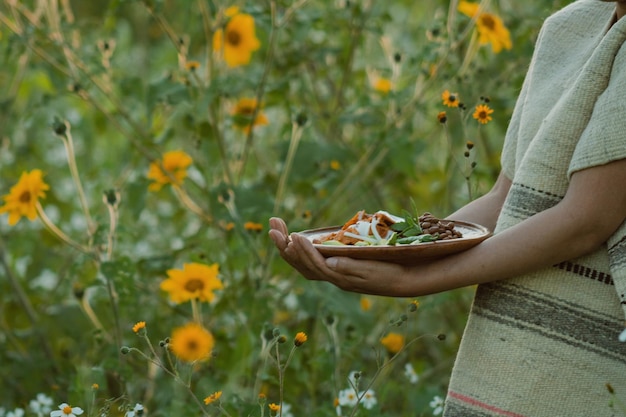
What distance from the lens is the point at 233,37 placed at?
2398mm

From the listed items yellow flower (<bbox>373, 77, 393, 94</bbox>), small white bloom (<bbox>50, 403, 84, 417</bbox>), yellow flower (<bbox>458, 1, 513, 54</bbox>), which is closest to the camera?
small white bloom (<bbox>50, 403, 84, 417</bbox>)

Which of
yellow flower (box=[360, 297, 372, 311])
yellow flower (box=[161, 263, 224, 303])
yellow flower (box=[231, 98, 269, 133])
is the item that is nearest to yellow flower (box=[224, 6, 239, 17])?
yellow flower (box=[231, 98, 269, 133])

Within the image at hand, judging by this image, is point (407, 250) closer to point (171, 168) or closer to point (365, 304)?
point (171, 168)

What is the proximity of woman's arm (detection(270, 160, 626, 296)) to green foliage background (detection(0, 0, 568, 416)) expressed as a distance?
1.59 feet

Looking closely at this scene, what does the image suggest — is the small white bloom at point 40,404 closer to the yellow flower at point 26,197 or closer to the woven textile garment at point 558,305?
the yellow flower at point 26,197

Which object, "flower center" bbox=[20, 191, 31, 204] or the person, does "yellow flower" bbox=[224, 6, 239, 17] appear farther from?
the person

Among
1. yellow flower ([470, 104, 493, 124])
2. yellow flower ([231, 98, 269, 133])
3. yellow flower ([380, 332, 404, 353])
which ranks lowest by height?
yellow flower ([380, 332, 404, 353])

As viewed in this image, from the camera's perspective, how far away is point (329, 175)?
224cm

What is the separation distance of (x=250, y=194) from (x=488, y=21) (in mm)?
641

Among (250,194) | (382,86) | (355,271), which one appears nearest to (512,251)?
(355,271)

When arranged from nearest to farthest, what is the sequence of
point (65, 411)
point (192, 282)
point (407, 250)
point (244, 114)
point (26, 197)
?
point (407, 250) → point (65, 411) → point (192, 282) → point (26, 197) → point (244, 114)

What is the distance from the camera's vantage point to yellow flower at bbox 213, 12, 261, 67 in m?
2.39

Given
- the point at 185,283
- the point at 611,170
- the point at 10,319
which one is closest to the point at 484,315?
the point at 611,170

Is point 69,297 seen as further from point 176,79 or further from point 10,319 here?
point 176,79
